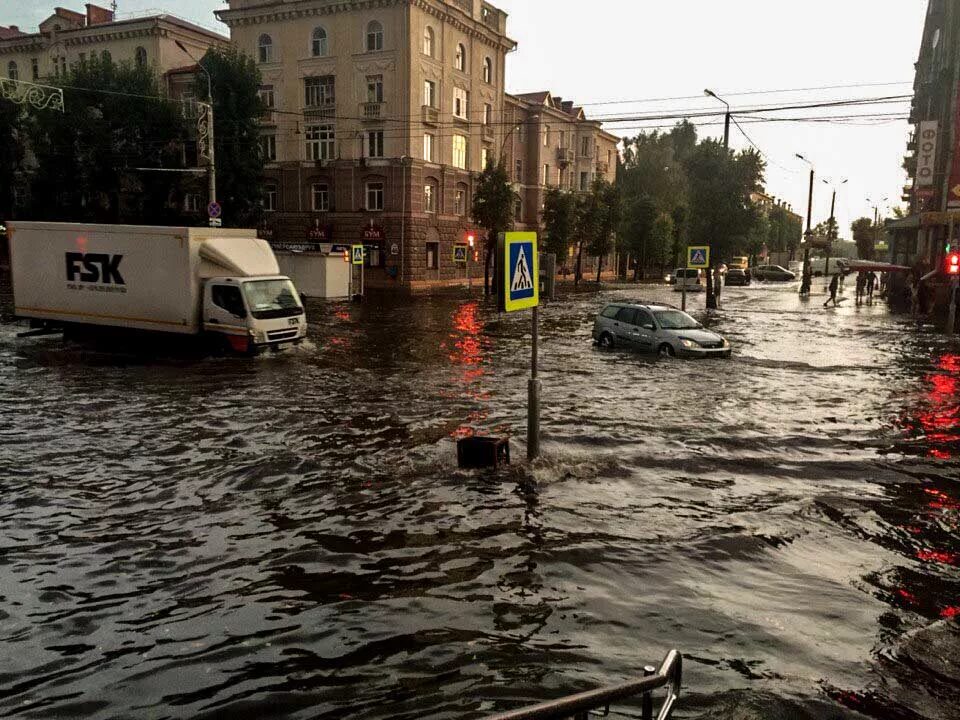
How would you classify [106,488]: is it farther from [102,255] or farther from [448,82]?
[448,82]

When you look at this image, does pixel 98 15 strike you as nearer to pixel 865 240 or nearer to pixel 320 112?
pixel 320 112

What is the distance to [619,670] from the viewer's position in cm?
541

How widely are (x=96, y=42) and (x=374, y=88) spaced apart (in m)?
22.4

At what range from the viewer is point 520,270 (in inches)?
392

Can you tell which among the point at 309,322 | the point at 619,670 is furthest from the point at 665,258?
the point at 619,670

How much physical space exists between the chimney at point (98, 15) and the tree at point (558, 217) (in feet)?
119

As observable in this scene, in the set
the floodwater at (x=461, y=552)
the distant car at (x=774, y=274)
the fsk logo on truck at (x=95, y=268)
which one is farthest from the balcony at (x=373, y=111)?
the distant car at (x=774, y=274)

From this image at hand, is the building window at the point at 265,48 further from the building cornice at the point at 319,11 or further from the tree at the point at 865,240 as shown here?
the tree at the point at 865,240

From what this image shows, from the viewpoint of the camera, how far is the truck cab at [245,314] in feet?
64.7

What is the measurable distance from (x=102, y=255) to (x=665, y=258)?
6657cm

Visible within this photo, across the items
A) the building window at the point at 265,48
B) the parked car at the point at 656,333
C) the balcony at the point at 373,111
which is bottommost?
the parked car at the point at 656,333

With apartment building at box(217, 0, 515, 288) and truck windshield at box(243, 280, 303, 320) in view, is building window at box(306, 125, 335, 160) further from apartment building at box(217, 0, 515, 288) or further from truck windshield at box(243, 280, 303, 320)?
truck windshield at box(243, 280, 303, 320)

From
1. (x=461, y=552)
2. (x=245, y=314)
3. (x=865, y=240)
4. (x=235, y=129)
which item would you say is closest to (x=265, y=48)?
(x=235, y=129)

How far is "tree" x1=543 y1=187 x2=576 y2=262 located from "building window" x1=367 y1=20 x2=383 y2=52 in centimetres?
1720
